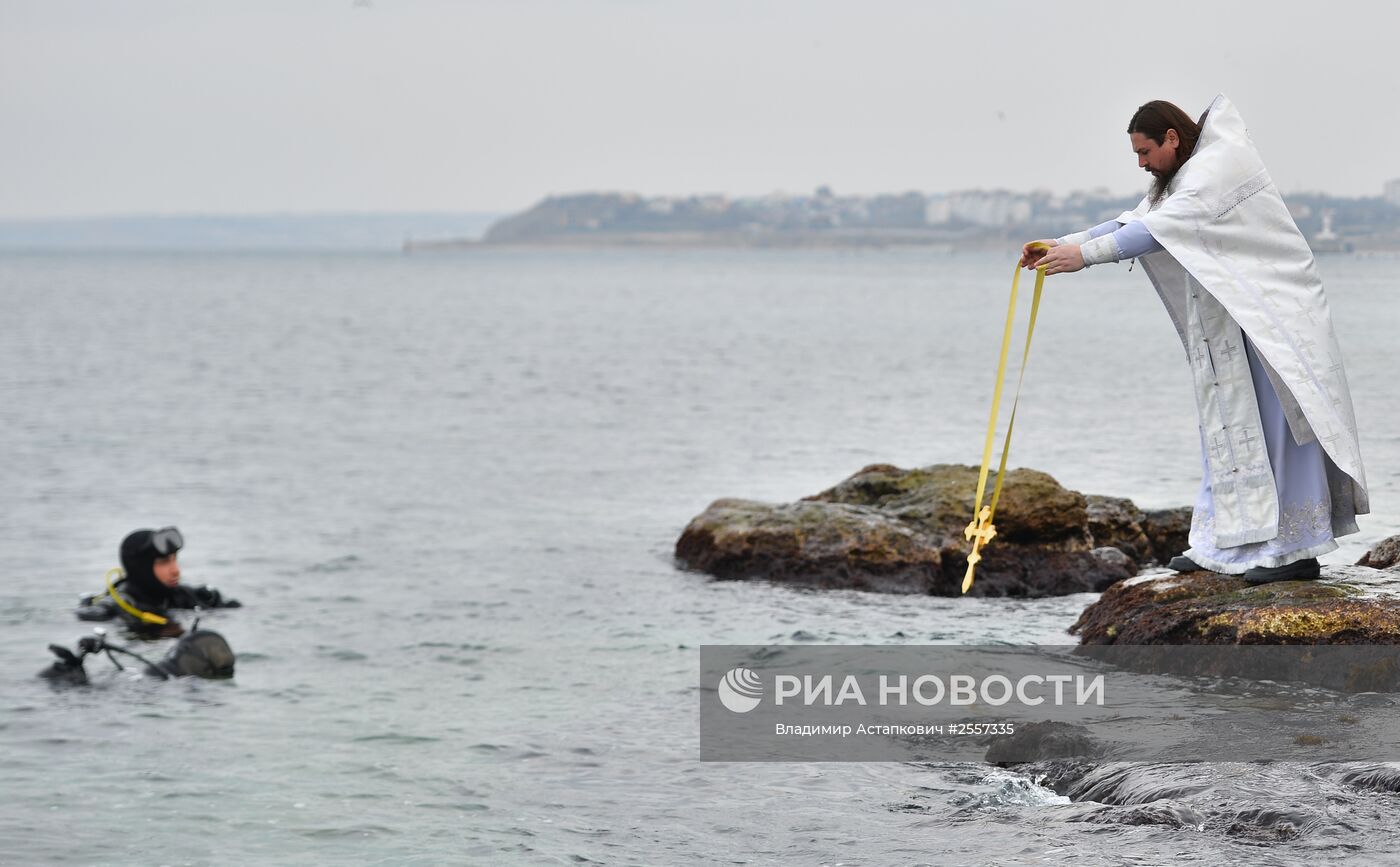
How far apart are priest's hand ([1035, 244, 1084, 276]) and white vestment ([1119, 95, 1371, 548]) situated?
25.4 inches

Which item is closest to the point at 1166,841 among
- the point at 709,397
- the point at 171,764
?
the point at 171,764

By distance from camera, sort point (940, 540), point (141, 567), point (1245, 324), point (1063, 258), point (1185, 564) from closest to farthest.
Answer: point (1063, 258) < point (1245, 324) < point (1185, 564) < point (940, 540) < point (141, 567)

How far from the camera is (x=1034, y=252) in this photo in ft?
26.5

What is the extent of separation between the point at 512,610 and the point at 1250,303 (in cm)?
830

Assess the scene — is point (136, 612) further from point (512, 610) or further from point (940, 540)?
point (940, 540)

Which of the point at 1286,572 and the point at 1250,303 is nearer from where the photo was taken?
the point at 1250,303

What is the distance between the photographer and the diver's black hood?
14.5m

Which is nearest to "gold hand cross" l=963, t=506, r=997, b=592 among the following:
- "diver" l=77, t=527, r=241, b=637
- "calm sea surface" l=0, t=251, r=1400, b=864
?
"calm sea surface" l=0, t=251, r=1400, b=864

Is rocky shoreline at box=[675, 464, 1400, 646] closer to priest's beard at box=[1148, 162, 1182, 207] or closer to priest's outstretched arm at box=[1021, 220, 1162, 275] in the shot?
priest's beard at box=[1148, 162, 1182, 207]

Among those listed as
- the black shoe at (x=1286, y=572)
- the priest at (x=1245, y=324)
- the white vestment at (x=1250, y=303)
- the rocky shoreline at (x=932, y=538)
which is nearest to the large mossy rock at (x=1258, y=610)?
the black shoe at (x=1286, y=572)

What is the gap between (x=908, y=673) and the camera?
10680 mm

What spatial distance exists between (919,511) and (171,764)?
724cm

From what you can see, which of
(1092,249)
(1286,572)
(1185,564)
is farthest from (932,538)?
(1092,249)

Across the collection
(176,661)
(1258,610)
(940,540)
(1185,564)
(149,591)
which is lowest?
(176,661)
